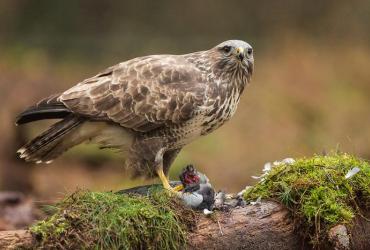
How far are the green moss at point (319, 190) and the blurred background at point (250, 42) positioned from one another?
7.75 m

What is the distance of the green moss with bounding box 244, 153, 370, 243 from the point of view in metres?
7.39

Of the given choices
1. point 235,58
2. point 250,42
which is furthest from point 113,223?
point 250,42

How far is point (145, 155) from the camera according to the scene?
26.4 feet

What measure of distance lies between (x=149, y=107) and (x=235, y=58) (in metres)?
0.91

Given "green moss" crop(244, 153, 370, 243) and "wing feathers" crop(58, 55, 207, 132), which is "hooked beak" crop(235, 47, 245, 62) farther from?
"green moss" crop(244, 153, 370, 243)

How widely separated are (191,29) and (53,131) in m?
8.96

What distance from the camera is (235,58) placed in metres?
8.21

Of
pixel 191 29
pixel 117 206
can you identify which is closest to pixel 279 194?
pixel 117 206

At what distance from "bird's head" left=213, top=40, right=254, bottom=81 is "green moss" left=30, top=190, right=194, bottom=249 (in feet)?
5.09

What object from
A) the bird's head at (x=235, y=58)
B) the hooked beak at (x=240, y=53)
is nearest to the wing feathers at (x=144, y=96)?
the bird's head at (x=235, y=58)

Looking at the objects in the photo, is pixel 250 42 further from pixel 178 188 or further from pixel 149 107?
pixel 178 188

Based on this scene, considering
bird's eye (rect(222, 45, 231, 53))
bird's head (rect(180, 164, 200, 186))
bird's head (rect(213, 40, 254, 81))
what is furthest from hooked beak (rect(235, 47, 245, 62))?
bird's head (rect(180, 164, 200, 186))

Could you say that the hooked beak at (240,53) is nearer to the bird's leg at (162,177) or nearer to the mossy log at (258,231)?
the bird's leg at (162,177)

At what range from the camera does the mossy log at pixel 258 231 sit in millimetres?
7238
